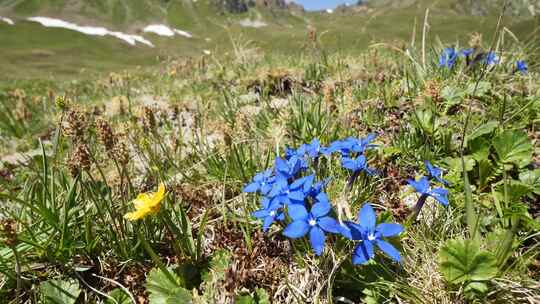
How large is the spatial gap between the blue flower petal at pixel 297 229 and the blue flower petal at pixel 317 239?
3cm

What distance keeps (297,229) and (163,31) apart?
117 m

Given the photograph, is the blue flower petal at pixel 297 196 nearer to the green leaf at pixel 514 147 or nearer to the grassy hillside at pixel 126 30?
the green leaf at pixel 514 147

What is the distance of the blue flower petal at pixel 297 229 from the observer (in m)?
1.59

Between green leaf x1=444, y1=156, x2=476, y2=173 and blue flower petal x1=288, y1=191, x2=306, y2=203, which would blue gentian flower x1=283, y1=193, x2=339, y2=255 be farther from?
green leaf x1=444, y1=156, x2=476, y2=173

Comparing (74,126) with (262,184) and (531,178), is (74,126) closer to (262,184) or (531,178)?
(262,184)

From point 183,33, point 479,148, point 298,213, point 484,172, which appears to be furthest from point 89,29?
point 298,213

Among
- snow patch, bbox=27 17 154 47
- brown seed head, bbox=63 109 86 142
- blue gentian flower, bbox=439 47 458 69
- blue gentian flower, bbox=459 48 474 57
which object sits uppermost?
blue gentian flower, bbox=459 48 474 57

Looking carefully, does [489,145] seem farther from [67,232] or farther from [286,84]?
[286,84]

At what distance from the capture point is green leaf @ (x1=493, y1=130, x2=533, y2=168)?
7.79ft

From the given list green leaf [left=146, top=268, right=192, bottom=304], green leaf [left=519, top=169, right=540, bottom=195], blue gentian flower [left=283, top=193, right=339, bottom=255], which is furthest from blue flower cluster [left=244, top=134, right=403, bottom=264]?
green leaf [left=519, top=169, right=540, bottom=195]

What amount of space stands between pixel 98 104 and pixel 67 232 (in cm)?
577

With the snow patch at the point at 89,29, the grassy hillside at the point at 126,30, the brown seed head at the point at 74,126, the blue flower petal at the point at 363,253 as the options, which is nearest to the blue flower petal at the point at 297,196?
the blue flower petal at the point at 363,253

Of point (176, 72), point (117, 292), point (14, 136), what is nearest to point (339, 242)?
point (117, 292)

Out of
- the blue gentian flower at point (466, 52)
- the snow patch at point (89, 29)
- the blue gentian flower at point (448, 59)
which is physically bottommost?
the snow patch at point (89, 29)
